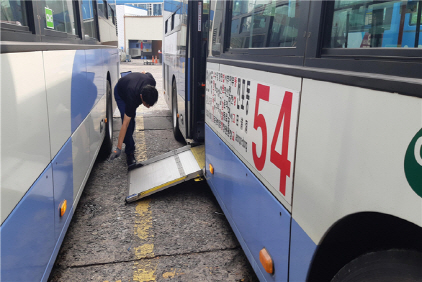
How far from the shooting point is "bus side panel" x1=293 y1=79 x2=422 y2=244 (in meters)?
1.04

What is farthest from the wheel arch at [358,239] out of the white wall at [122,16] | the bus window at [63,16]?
the white wall at [122,16]

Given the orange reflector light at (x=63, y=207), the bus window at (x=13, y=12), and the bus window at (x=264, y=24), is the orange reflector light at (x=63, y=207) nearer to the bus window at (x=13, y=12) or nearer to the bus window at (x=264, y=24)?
the bus window at (x=13, y=12)

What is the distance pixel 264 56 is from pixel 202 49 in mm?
3051

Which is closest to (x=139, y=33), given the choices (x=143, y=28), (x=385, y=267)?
(x=143, y=28)

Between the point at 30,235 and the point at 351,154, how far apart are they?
A: 1585 millimetres

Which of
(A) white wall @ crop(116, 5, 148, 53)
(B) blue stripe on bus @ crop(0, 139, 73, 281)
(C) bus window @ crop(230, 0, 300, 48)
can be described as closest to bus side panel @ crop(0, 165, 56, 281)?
(B) blue stripe on bus @ crop(0, 139, 73, 281)

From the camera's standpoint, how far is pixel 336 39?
58.4 inches

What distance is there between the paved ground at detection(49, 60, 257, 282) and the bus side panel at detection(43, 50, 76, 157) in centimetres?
104

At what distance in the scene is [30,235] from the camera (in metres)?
1.79

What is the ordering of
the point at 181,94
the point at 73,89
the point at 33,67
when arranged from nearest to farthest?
the point at 33,67 → the point at 73,89 → the point at 181,94

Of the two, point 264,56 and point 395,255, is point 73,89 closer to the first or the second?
point 264,56

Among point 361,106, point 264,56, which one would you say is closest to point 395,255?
point 361,106

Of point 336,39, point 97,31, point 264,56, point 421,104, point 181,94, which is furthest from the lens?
point 181,94

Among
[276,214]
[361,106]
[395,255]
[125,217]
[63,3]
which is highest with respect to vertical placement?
[63,3]
